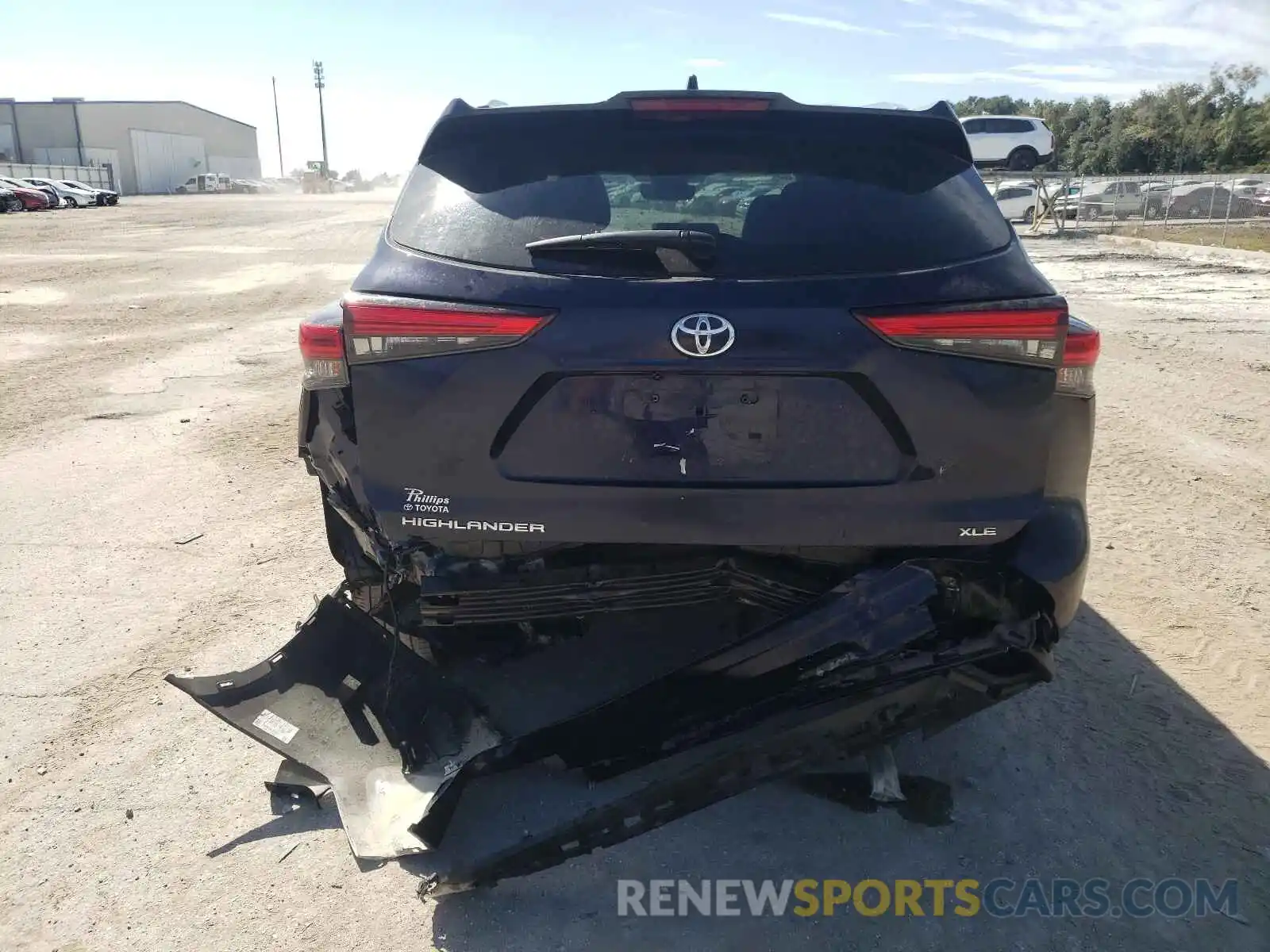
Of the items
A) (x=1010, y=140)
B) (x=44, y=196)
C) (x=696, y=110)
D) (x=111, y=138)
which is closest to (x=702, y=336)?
(x=696, y=110)

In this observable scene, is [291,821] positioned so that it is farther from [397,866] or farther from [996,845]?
[996,845]

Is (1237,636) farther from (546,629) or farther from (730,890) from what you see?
(546,629)

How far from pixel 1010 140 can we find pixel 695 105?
111ft

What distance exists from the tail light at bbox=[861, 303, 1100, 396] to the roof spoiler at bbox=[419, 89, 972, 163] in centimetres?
68

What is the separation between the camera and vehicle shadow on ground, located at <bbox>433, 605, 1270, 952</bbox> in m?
2.43

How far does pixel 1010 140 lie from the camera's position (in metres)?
32.5

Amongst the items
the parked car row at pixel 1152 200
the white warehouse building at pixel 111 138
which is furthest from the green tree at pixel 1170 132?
the white warehouse building at pixel 111 138

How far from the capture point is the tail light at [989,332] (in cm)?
242

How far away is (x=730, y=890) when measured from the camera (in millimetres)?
2600

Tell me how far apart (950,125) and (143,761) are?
130 inches

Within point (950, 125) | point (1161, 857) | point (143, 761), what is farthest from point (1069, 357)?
point (143, 761)

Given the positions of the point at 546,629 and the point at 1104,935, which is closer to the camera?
the point at 1104,935

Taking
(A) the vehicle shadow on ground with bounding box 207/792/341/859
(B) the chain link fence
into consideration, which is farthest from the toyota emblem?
(B) the chain link fence

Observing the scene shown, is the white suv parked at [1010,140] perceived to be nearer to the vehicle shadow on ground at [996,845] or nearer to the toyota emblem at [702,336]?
the vehicle shadow on ground at [996,845]
